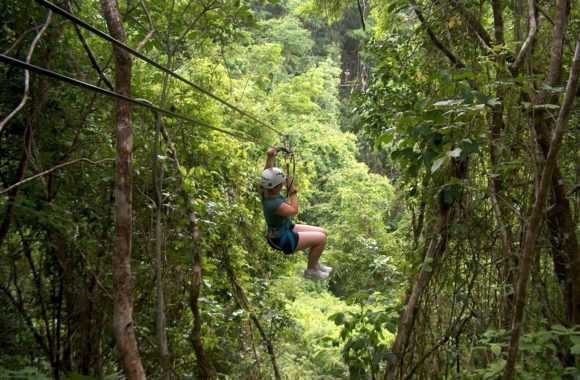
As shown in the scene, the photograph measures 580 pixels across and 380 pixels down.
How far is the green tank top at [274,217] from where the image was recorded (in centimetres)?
332

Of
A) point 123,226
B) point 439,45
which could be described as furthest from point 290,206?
point 439,45

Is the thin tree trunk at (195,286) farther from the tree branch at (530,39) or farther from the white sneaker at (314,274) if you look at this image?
the tree branch at (530,39)

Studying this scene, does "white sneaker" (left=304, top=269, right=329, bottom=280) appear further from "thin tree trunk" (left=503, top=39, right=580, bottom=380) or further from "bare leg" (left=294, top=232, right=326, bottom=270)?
"thin tree trunk" (left=503, top=39, right=580, bottom=380)

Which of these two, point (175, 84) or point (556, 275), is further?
point (175, 84)

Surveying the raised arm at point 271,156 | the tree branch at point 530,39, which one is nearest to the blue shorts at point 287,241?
the raised arm at point 271,156

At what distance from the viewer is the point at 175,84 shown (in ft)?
15.7

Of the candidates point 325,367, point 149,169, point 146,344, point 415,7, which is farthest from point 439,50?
point 325,367

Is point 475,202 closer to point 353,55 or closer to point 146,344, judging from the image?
point 146,344

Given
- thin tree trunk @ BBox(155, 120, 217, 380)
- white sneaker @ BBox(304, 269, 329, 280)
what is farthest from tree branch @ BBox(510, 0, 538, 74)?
thin tree trunk @ BBox(155, 120, 217, 380)

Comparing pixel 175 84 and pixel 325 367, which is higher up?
pixel 175 84

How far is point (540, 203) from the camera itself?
177cm

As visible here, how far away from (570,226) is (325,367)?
508 centimetres

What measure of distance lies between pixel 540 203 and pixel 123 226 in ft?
5.98

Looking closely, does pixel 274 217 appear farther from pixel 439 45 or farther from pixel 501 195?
Result: pixel 439 45
